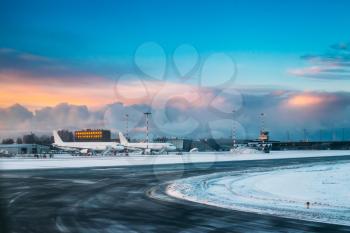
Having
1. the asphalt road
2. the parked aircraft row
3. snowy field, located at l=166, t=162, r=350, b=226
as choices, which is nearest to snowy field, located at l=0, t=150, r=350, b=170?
the parked aircraft row

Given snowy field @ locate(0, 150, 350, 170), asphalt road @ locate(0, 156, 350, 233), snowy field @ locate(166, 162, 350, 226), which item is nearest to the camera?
asphalt road @ locate(0, 156, 350, 233)

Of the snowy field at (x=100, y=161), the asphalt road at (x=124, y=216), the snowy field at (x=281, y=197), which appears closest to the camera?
the asphalt road at (x=124, y=216)

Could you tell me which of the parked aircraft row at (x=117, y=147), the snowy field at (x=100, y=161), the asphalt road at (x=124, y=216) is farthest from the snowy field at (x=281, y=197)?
the parked aircraft row at (x=117, y=147)

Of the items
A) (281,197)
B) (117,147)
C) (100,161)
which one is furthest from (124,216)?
(117,147)

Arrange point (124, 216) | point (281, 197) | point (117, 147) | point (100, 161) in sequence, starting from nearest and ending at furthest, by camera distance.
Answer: point (124, 216) < point (281, 197) < point (100, 161) < point (117, 147)

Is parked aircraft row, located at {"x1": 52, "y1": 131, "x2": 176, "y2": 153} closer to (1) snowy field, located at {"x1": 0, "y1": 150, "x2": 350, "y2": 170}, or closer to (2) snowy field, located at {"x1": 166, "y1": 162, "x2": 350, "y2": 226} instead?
(1) snowy field, located at {"x1": 0, "y1": 150, "x2": 350, "y2": 170}

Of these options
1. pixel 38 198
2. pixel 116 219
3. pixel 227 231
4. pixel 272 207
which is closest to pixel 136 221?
pixel 116 219

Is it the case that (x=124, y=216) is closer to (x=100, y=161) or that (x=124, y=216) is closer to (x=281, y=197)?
(x=281, y=197)

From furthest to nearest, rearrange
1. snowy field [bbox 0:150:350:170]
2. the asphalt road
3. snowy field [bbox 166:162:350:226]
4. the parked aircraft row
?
1. the parked aircraft row
2. snowy field [bbox 0:150:350:170]
3. snowy field [bbox 166:162:350:226]
4. the asphalt road

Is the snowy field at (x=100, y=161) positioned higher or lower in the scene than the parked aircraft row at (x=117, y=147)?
lower

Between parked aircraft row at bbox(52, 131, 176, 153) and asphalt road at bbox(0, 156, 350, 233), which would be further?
parked aircraft row at bbox(52, 131, 176, 153)

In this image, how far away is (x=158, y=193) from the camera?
22.2 m

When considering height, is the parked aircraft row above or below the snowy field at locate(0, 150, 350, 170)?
above

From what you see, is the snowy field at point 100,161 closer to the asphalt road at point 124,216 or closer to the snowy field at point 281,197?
the snowy field at point 281,197
